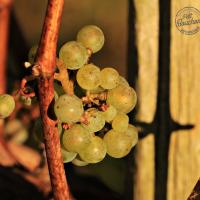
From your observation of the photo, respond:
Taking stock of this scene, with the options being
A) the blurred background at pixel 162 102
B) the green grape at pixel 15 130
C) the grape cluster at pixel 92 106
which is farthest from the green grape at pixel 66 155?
the green grape at pixel 15 130

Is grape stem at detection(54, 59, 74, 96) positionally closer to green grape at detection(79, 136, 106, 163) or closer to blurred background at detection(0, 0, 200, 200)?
green grape at detection(79, 136, 106, 163)

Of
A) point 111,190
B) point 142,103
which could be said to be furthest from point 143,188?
point 111,190

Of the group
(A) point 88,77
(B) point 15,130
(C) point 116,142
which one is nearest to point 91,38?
(A) point 88,77

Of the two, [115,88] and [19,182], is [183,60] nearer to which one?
[115,88]

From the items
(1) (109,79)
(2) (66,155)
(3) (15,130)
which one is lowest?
(3) (15,130)

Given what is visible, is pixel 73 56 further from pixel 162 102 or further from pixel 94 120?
pixel 162 102

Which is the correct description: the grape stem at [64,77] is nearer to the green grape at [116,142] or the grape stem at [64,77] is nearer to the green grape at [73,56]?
the green grape at [73,56]
